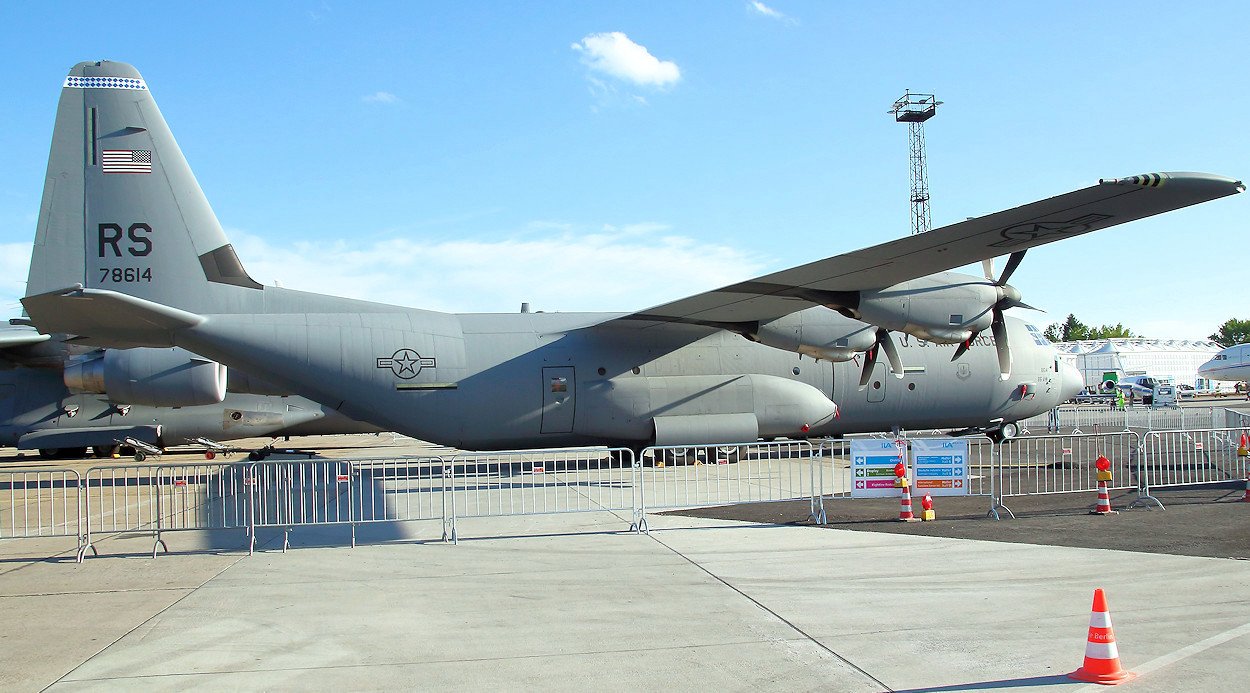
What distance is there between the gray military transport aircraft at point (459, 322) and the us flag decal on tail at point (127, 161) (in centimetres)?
2

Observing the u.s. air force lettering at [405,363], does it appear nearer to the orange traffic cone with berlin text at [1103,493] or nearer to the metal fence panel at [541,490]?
A: the metal fence panel at [541,490]

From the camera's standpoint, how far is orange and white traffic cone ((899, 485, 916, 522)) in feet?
34.9

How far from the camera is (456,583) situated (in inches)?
307

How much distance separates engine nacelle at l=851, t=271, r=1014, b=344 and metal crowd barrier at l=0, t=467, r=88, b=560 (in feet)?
38.5

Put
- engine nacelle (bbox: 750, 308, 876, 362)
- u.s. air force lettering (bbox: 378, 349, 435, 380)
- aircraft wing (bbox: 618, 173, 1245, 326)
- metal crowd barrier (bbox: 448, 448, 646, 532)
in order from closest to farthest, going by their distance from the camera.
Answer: aircraft wing (bbox: 618, 173, 1245, 326) → metal crowd barrier (bbox: 448, 448, 646, 532) → u.s. air force lettering (bbox: 378, 349, 435, 380) → engine nacelle (bbox: 750, 308, 876, 362)

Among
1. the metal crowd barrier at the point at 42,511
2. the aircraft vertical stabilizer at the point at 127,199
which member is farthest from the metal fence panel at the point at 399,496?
the aircraft vertical stabilizer at the point at 127,199

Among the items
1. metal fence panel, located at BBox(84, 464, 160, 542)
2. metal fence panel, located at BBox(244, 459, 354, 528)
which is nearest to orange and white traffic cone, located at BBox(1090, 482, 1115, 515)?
metal fence panel, located at BBox(244, 459, 354, 528)

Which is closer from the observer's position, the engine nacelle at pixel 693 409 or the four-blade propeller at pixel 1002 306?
the four-blade propeller at pixel 1002 306

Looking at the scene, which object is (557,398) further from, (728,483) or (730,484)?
(728,483)

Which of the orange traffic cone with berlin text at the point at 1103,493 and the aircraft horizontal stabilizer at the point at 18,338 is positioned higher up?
the aircraft horizontal stabilizer at the point at 18,338

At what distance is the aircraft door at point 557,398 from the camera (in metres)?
15.7

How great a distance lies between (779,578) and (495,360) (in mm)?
8876

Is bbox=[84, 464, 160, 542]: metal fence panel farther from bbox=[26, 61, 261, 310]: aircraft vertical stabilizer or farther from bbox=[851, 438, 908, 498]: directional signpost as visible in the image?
bbox=[851, 438, 908, 498]: directional signpost

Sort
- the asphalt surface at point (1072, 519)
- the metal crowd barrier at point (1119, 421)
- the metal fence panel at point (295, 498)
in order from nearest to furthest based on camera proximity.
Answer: the asphalt surface at point (1072, 519)
the metal fence panel at point (295, 498)
the metal crowd barrier at point (1119, 421)
